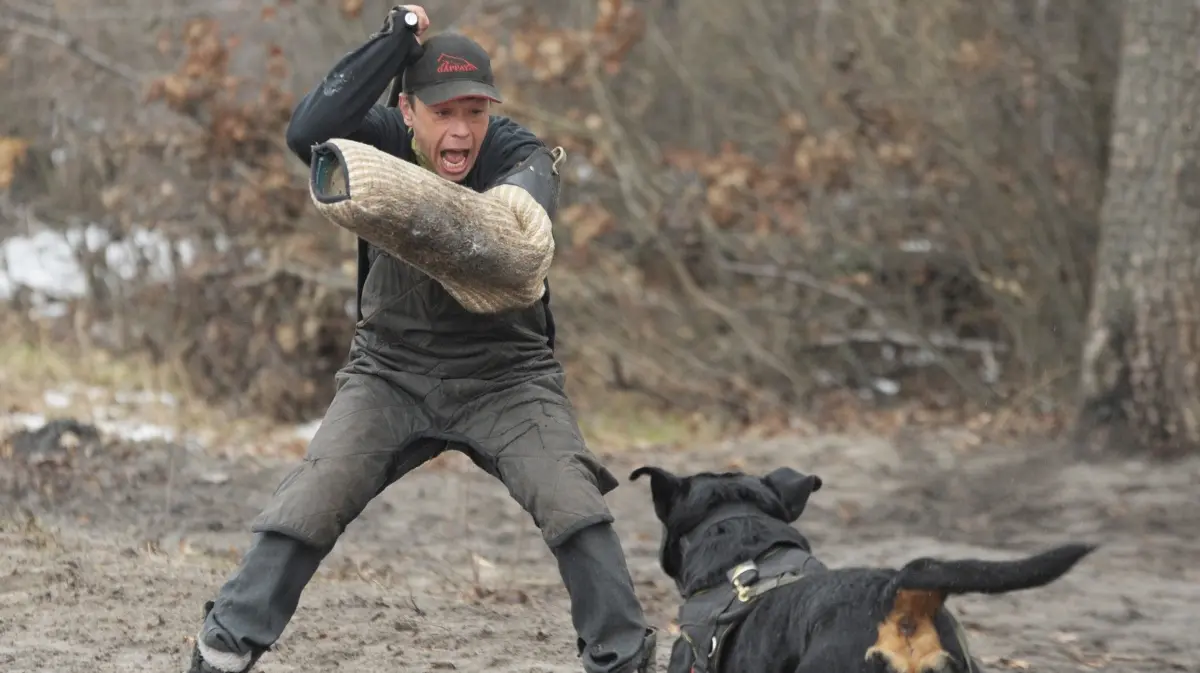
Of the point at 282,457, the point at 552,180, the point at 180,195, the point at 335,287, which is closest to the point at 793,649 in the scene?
the point at 552,180

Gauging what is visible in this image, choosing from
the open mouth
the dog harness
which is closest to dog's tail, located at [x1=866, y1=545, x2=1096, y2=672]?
the dog harness

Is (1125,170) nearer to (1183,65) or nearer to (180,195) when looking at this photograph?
(1183,65)

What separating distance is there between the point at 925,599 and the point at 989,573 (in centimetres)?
24

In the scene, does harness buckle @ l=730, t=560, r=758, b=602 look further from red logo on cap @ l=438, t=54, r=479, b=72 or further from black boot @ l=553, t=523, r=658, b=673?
red logo on cap @ l=438, t=54, r=479, b=72

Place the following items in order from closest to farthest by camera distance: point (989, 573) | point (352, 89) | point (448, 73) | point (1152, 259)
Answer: point (989, 573) < point (352, 89) < point (448, 73) < point (1152, 259)

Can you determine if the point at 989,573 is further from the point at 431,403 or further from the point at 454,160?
the point at 454,160

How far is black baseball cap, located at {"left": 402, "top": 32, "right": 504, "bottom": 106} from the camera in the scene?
4434mm

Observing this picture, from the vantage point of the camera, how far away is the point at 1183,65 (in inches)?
368

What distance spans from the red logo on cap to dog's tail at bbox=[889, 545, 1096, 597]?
196 cm

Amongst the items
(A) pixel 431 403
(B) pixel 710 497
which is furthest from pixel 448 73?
(B) pixel 710 497

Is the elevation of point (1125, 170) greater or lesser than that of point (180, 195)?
greater

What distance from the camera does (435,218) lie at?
407 cm

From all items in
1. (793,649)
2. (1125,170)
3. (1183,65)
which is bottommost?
(793,649)

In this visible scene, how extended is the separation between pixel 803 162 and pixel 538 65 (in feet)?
7.39
